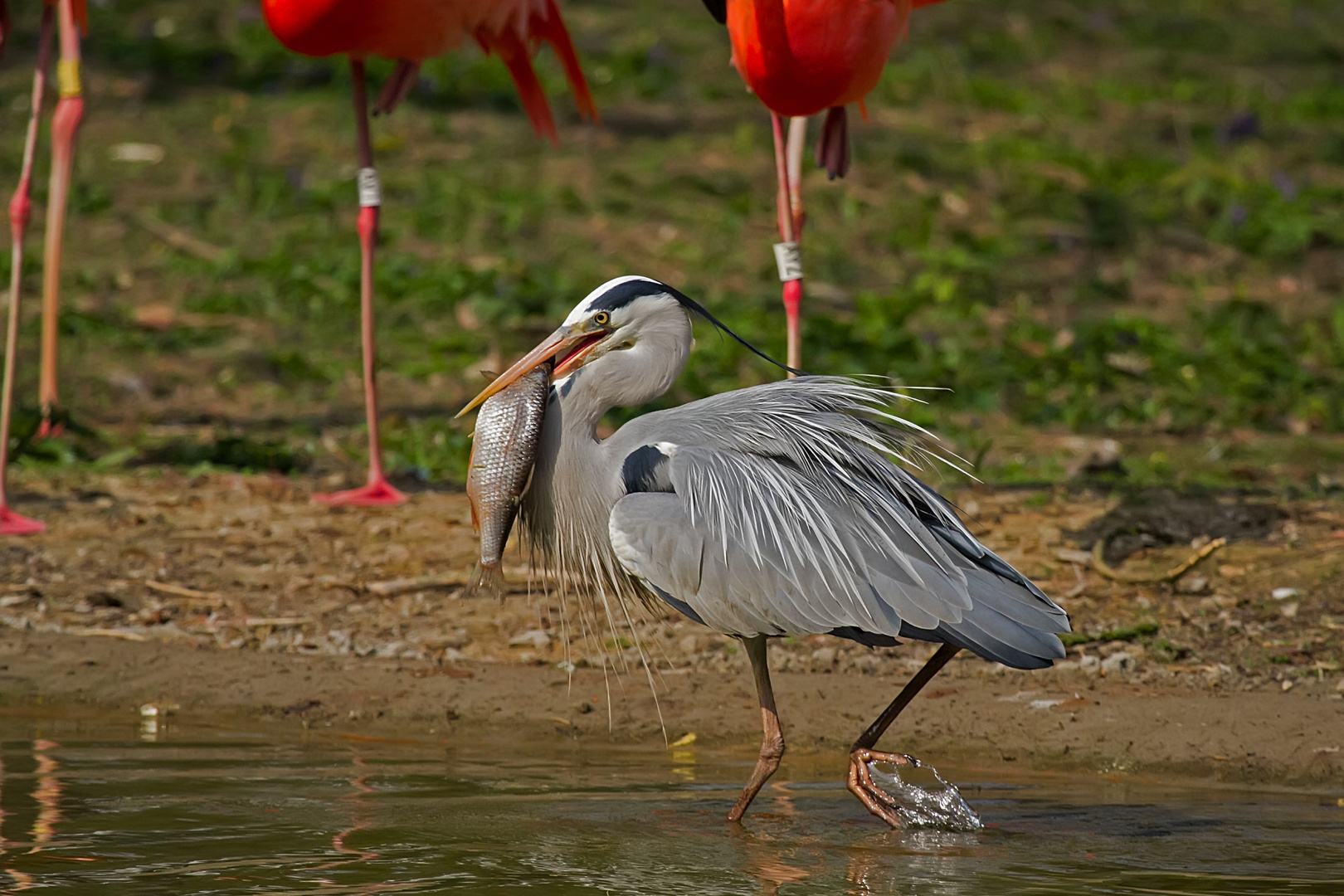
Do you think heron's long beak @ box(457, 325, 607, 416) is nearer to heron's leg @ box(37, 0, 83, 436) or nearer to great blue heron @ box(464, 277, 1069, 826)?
great blue heron @ box(464, 277, 1069, 826)

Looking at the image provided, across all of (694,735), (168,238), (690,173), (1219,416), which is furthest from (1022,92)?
(694,735)

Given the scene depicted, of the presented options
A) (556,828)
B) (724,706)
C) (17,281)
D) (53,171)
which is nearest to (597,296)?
(556,828)

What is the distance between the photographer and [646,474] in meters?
4.45

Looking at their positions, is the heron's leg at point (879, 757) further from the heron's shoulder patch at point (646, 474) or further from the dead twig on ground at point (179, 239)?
the dead twig on ground at point (179, 239)

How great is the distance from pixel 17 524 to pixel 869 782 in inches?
145

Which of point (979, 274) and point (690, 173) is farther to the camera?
point (690, 173)

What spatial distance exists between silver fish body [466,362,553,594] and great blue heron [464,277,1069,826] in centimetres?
5

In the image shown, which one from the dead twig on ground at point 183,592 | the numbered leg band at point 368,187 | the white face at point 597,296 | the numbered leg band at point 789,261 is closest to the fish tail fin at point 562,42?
the numbered leg band at point 368,187

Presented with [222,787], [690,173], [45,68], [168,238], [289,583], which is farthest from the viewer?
[690,173]

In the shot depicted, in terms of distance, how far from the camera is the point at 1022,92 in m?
12.8

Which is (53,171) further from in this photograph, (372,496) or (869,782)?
(869,782)

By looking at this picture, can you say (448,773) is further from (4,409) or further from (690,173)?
(690,173)

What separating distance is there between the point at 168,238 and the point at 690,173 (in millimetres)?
3182

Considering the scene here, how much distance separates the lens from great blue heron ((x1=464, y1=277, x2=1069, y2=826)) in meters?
4.30
